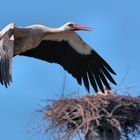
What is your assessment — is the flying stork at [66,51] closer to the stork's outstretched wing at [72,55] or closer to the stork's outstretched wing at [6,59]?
the stork's outstretched wing at [72,55]

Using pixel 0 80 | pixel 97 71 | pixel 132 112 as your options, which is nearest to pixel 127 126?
pixel 132 112

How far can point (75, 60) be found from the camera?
14.0 metres

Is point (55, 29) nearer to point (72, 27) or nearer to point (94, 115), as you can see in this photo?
point (72, 27)

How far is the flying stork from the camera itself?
1339 centimetres

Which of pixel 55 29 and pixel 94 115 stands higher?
pixel 55 29

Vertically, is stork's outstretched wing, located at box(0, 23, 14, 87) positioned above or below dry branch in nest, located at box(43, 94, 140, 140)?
above

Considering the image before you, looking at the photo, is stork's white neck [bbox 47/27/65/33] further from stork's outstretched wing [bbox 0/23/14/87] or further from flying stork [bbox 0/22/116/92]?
stork's outstretched wing [bbox 0/23/14/87]

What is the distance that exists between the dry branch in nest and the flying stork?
164 cm

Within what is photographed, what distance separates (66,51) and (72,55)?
0.13m

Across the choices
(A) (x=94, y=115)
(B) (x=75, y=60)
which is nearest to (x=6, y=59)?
(A) (x=94, y=115)

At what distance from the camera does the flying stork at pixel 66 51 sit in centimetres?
1339

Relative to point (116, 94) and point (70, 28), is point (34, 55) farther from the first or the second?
point (116, 94)

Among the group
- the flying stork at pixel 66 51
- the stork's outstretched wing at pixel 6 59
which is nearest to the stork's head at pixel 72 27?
the flying stork at pixel 66 51

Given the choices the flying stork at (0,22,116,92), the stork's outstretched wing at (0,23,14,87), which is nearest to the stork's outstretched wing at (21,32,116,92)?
the flying stork at (0,22,116,92)
